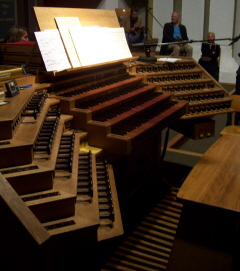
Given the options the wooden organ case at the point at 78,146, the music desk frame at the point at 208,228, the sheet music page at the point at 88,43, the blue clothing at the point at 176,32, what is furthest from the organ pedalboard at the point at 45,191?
the blue clothing at the point at 176,32

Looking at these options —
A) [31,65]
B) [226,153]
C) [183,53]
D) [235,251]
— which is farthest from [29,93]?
[183,53]

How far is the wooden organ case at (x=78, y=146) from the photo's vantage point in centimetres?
147

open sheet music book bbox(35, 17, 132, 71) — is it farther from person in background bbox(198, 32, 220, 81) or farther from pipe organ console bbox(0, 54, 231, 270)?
person in background bbox(198, 32, 220, 81)

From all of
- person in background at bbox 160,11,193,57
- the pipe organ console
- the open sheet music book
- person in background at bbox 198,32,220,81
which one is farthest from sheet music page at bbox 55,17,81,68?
person in background at bbox 198,32,220,81

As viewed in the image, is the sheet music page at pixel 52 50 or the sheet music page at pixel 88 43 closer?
the sheet music page at pixel 52 50

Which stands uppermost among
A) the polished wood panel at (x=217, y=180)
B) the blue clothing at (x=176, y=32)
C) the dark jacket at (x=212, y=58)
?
the blue clothing at (x=176, y=32)

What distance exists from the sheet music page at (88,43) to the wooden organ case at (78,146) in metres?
0.09

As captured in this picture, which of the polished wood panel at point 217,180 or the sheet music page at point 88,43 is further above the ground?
the sheet music page at point 88,43

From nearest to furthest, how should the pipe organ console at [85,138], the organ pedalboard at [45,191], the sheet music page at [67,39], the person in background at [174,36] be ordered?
1. the organ pedalboard at [45,191]
2. the pipe organ console at [85,138]
3. the sheet music page at [67,39]
4. the person in background at [174,36]

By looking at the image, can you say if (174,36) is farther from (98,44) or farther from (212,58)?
(98,44)

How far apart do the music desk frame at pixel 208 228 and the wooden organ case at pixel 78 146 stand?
0.32 meters

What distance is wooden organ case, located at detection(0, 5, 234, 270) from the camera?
4.83 feet

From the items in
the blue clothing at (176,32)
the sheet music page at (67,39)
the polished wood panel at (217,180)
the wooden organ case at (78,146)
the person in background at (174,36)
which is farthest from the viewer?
the blue clothing at (176,32)

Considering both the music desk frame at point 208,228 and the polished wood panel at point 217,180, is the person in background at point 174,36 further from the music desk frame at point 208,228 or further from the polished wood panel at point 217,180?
the music desk frame at point 208,228
